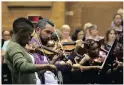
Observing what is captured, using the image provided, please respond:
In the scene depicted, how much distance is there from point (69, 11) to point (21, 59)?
28.3 feet

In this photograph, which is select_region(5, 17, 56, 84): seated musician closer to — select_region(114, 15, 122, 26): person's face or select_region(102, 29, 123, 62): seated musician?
select_region(102, 29, 123, 62): seated musician

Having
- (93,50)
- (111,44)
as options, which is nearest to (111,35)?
(111,44)

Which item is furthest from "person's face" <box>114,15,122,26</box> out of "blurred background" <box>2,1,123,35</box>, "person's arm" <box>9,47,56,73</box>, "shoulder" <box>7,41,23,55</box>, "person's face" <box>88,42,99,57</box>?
"person's arm" <box>9,47,56,73</box>

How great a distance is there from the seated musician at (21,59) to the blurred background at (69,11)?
7713mm

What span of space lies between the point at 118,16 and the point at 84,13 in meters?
3.51

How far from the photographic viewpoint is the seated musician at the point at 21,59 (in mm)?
4332

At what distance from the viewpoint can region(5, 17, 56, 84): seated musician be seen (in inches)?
171

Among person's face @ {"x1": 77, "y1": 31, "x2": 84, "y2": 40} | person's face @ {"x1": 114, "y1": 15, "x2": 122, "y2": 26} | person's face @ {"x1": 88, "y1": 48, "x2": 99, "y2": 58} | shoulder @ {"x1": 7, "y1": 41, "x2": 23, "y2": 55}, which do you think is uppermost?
person's face @ {"x1": 114, "y1": 15, "x2": 122, "y2": 26}

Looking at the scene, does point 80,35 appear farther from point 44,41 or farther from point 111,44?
point 44,41

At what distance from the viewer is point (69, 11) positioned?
42.3ft

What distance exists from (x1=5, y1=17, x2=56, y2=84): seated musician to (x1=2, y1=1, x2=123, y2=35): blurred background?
7.71 meters

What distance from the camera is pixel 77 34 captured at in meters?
9.24

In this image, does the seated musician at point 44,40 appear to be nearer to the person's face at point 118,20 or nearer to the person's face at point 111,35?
the person's face at point 111,35

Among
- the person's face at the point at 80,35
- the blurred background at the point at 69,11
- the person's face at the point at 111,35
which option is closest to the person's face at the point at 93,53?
the person's face at the point at 111,35
